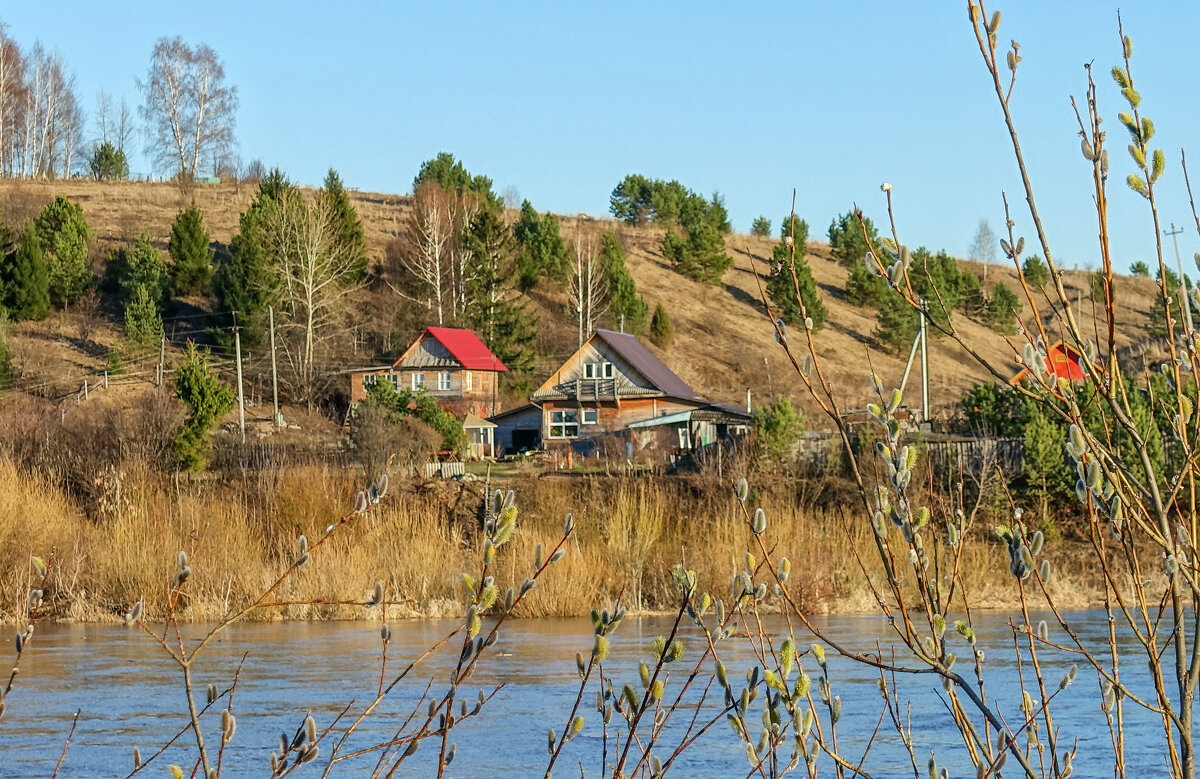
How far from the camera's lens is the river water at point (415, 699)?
913 cm

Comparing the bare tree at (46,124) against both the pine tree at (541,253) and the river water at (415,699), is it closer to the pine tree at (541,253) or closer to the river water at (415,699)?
the pine tree at (541,253)

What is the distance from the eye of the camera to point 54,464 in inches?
970

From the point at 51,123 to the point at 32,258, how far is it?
2985 centimetres

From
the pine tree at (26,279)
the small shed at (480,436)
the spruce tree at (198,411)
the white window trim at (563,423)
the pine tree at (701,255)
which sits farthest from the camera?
the pine tree at (701,255)

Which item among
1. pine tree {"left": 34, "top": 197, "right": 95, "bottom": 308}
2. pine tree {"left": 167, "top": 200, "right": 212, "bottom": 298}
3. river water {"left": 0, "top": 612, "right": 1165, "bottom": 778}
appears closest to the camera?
river water {"left": 0, "top": 612, "right": 1165, "bottom": 778}

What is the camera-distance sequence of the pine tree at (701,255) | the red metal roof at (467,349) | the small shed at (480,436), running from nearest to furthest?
the small shed at (480,436), the red metal roof at (467,349), the pine tree at (701,255)

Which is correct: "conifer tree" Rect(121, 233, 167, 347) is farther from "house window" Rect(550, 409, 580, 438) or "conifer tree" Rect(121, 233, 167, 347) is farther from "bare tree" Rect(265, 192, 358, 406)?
"house window" Rect(550, 409, 580, 438)

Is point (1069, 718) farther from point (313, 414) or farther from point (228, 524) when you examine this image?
point (313, 414)

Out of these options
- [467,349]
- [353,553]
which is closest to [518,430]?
[467,349]

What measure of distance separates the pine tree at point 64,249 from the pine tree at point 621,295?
2174cm

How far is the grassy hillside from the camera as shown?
54.7 metres

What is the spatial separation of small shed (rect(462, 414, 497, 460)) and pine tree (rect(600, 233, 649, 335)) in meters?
11.2

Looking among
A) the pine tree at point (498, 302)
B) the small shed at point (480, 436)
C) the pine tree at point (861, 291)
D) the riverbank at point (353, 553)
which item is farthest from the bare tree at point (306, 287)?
the riverbank at point (353, 553)

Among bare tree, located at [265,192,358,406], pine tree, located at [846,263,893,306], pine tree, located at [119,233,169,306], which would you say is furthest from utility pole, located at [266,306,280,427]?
pine tree, located at [846,263,893,306]
